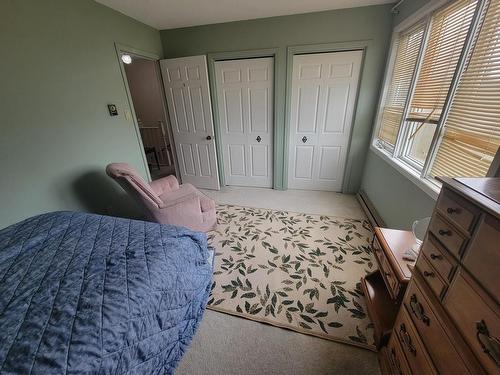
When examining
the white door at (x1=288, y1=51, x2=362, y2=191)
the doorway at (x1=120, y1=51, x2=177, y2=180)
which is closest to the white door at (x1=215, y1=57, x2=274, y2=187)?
the white door at (x1=288, y1=51, x2=362, y2=191)

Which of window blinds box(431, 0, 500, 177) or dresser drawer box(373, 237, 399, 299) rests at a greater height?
window blinds box(431, 0, 500, 177)

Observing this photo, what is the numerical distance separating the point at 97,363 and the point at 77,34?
2.71 metres

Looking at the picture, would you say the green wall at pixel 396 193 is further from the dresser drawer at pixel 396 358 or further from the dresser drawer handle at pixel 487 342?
the dresser drawer handle at pixel 487 342

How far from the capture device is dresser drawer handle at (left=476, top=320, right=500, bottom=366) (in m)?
0.52

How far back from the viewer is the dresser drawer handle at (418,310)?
0.79 m

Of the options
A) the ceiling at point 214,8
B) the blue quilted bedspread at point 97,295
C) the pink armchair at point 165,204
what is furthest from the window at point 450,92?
the pink armchair at point 165,204

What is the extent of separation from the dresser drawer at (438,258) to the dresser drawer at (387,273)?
37 centimetres

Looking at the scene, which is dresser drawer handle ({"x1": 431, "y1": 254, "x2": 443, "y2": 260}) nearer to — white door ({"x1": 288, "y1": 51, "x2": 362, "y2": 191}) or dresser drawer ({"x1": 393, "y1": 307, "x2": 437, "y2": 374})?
dresser drawer ({"x1": 393, "y1": 307, "x2": 437, "y2": 374})

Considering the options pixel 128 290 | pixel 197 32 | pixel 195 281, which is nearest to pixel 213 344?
pixel 195 281

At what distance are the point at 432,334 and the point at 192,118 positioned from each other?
3.39 m

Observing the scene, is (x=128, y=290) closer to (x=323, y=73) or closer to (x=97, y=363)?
(x=97, y=363)

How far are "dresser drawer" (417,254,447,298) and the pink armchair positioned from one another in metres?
1.82

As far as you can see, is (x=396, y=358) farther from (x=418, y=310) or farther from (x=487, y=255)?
(x=487, y=255)

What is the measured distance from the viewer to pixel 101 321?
78 centimetres
